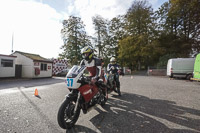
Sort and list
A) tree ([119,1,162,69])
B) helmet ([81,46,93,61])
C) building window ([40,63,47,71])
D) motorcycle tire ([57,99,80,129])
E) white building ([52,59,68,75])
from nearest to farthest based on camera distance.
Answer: motorcycle tire ([57,99,80,129]), helmet ([81,46,93,61]), building window ([40,63,47,71]), white building ([52,59,68,75]), tree ([119,1,162,69])

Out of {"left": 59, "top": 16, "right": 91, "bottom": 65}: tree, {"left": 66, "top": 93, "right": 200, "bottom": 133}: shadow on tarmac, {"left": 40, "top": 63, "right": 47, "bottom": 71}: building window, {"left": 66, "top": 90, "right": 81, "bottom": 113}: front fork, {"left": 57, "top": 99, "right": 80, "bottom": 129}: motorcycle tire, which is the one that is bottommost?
{"left": 66, "top": 93, "right": 200, "bottom": 133}: shadow on tarmac

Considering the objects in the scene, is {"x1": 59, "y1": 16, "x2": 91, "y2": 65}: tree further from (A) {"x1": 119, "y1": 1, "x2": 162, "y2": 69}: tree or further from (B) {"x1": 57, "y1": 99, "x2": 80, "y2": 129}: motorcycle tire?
(B) {"x1": 57, "y1": 99, "x2": 80, "y2": 129}: motorcycle tire

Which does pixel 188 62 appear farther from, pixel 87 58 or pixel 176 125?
pixel 87 58

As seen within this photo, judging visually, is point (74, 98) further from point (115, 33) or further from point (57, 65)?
point (115, 33)

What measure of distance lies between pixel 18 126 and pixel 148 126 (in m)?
3.28

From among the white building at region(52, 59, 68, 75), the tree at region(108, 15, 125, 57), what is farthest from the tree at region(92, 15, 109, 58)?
the white building at region(52, 59, 68, 75)

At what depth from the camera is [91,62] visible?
13.7 feet

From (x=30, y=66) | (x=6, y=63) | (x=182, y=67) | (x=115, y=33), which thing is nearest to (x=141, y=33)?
(x=115, y=33)

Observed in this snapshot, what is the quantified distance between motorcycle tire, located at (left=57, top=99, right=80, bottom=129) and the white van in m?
15.8

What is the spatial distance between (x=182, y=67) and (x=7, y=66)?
21.5 meters

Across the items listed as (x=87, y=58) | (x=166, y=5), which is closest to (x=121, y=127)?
(x=87, y=58)

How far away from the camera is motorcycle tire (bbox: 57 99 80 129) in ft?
8.50

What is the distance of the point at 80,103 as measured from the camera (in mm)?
3068

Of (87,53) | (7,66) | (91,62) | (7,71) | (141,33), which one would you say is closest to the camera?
(87,53)
